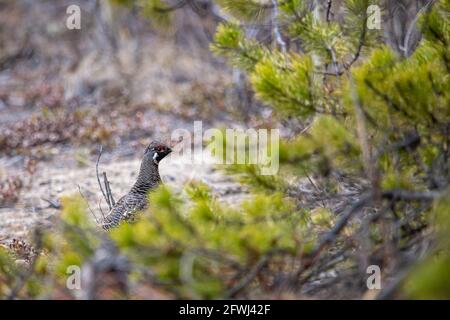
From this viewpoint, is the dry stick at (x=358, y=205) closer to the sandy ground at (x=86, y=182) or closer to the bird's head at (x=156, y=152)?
the bird's head at (x=156, y=152)

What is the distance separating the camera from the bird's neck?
5207mm

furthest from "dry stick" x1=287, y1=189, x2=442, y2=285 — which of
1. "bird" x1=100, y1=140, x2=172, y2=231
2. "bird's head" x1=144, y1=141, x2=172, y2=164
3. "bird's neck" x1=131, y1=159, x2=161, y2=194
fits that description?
"bird's head" x1=144, y1=141, x2=172, y2=164

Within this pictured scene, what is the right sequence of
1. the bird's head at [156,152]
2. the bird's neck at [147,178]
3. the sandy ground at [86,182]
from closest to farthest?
the bird's neck at [147,178] → the bird's head at [156,152] → the sandy ground at [86,182]

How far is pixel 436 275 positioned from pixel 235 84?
7.65m

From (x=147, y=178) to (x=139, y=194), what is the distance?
230mm

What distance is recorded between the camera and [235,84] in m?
9.71

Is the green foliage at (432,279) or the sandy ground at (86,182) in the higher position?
the sandy ground at (86,182)

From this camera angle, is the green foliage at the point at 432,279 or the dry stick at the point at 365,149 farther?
the dry stick at the point at 365,149

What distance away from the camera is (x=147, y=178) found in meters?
5.31

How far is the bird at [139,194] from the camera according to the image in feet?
15.7

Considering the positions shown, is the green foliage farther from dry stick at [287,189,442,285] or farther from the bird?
the bird

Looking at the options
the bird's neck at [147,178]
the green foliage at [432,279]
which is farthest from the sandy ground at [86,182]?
the green foliage at [432,279]

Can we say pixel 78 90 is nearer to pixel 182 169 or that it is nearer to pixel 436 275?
pixel 182 169
